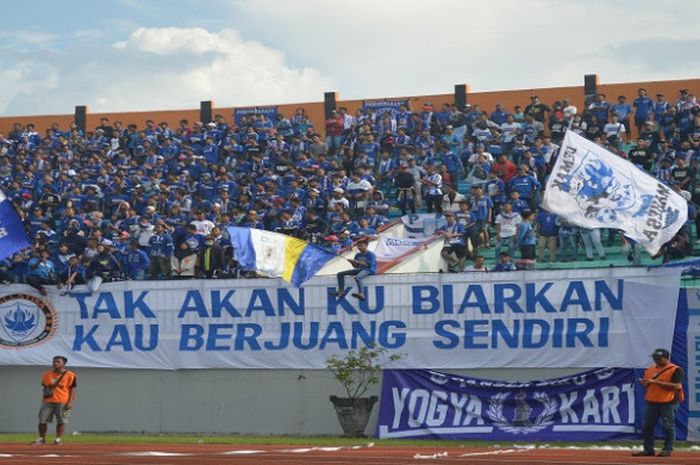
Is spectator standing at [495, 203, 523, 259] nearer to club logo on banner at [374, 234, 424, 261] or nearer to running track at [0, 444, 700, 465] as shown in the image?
club logo on banner at [374, 234, 424, 261]

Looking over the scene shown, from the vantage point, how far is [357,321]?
75.2 ft

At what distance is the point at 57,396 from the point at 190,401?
2824mm

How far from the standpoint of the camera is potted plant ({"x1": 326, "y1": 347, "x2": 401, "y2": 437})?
72.3 ft

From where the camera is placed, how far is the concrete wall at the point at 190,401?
23031 mm

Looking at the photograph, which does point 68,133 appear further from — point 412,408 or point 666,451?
point 666,451

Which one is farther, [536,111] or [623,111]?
[536,111]

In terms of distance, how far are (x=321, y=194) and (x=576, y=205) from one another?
442 inches

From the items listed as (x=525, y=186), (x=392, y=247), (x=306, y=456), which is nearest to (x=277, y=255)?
(x=392, y=247)

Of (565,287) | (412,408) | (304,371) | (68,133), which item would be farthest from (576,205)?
(68,133)

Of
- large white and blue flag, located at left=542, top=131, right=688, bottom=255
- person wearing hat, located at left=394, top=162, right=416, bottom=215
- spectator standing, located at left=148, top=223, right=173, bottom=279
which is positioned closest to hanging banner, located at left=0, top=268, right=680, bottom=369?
large white and blue flag, located at left=542, top=131, right=688, bottom=255

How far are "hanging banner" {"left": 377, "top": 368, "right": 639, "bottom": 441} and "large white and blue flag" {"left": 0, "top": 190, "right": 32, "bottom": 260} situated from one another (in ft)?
22.3

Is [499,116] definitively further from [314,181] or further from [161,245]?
[161,245]

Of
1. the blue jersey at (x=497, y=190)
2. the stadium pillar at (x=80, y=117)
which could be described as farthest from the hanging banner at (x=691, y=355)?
the stadium pillar at (x=80, y=117)

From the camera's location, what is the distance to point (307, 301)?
76.5 feet
